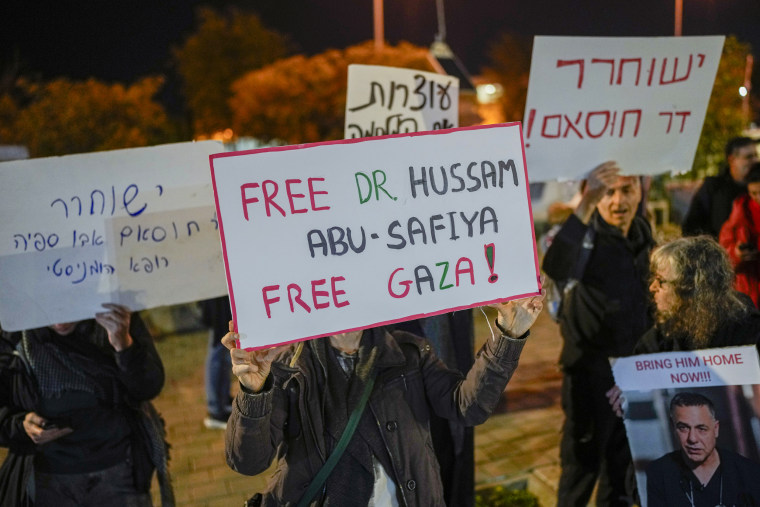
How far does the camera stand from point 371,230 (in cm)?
207

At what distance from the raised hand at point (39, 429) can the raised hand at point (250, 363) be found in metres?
1.18

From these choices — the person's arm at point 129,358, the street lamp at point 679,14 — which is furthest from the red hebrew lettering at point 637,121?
the street lamp at point 679,14

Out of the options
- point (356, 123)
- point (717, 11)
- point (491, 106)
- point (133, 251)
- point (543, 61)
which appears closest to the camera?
point (133, 251)

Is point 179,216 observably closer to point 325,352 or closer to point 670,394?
point 325,352

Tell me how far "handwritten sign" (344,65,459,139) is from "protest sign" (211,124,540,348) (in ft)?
6.23

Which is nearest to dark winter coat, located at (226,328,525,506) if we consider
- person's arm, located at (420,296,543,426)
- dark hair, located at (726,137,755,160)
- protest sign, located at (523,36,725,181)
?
person's arm, located at (420,296,543,426)

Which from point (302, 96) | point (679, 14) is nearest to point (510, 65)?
point (302, 96)

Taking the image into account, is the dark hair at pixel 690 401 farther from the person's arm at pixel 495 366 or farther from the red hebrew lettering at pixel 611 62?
the red hebrew lettering at pixel 611 62

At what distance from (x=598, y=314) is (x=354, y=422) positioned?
71.1 inches

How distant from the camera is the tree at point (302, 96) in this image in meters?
32.5

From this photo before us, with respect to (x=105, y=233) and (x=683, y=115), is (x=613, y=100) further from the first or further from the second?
(x=105, y=233)

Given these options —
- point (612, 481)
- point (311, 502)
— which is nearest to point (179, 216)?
point (311, 502)

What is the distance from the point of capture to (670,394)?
8.18ft

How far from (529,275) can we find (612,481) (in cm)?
178
